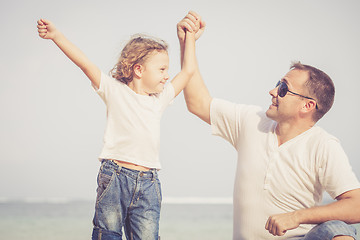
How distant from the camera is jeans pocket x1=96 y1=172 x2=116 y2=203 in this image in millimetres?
3107

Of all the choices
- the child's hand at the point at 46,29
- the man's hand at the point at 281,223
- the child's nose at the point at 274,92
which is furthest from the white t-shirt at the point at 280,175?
the child's hand at the point at 46,29

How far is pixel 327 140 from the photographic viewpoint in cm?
343

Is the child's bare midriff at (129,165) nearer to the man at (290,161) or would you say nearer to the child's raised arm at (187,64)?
the child's raised arm at (187,64)

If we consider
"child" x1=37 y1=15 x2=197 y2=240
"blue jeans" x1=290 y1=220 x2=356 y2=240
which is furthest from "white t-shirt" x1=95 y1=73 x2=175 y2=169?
"blue jeans" x1=290 y1=220 x2=356 y2=240

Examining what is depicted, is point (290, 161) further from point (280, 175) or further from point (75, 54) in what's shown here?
point (75, 54)

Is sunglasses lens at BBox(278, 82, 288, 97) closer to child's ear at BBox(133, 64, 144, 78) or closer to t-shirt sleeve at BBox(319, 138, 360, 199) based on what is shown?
t-shirt sleeve at BBox(319, 138, 360, 199)

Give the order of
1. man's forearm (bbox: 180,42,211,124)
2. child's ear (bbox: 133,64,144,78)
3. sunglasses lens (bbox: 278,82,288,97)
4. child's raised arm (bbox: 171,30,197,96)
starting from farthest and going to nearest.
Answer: man's forearm (bbox: 180,42,211,124) → sunglasses lens (bbox: 278,82,288,97) → child's raised arm (bbox: 171,30,197,96) → child's ear (bbox: 133,64,144,78)

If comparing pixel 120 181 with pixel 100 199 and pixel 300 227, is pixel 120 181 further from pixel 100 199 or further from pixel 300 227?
pixel 300 227

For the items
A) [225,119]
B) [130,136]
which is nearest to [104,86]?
[130,136]

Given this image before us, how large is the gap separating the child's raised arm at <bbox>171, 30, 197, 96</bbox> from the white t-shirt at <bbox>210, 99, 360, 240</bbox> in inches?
25.1

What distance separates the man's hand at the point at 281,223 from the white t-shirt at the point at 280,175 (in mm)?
357

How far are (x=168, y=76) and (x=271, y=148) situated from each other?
3.03 ft

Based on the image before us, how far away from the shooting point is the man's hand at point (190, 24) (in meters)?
3.61

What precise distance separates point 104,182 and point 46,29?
102 cm
